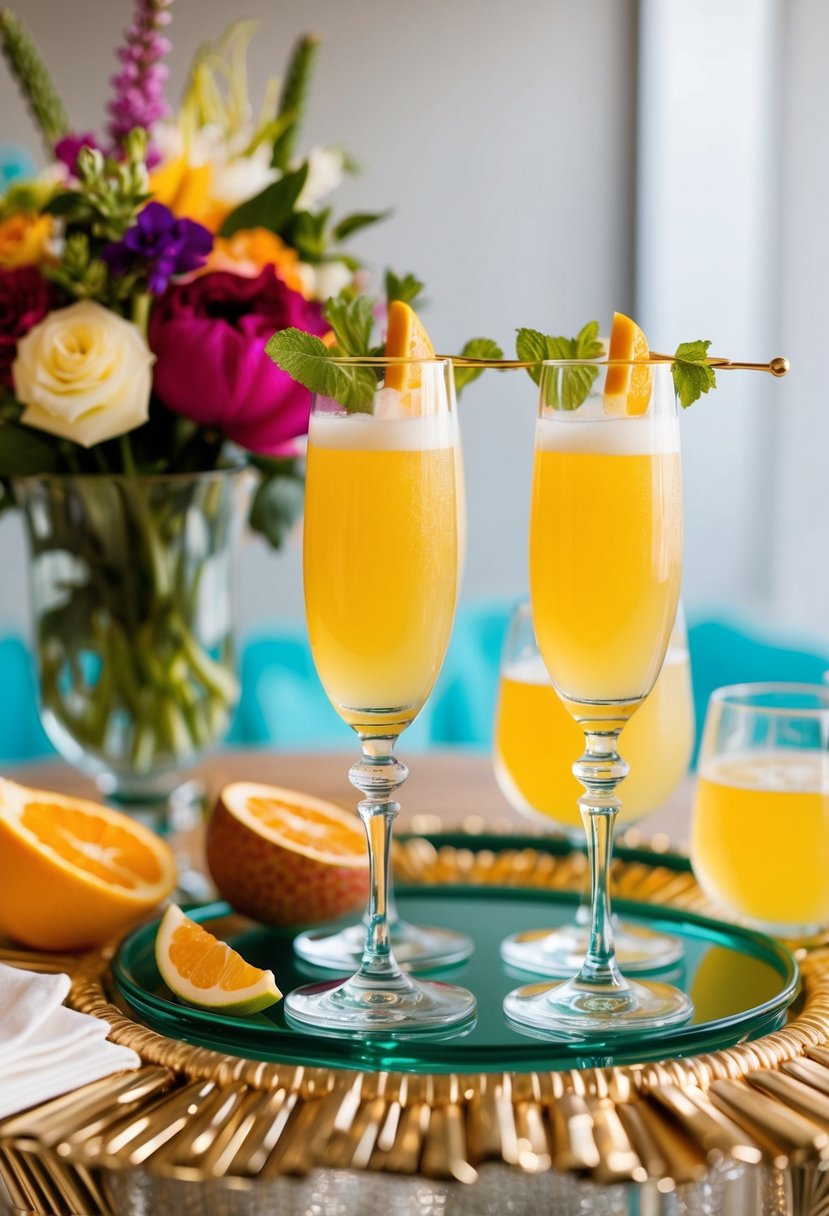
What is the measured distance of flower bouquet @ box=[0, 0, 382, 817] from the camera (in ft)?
3.66

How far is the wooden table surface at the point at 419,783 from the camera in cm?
135

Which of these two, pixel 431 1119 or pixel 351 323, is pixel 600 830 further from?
pixel 351 323

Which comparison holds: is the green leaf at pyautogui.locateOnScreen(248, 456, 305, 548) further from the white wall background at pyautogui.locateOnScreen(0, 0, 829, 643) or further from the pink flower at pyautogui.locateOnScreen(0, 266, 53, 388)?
the white wall background at pyautogui.locateOnScreen(0, 0, 829, 643)

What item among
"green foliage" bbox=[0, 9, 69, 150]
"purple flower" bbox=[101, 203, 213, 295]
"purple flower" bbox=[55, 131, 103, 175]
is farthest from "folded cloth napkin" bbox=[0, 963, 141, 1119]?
"green foliage" bbox=[0, 9, 69, 150]

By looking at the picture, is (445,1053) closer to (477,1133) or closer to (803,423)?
(477,1133)

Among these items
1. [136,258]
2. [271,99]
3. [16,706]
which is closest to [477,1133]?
[136,258]

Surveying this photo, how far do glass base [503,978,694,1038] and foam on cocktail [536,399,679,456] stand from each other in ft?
1.03

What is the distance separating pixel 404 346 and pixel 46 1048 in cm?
43

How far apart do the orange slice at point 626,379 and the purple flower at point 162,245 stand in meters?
0.43

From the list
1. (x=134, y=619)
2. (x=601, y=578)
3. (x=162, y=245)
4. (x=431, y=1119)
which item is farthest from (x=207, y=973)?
(x=162, y=245)

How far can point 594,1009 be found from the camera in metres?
0.84

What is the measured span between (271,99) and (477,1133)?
3.44 feet

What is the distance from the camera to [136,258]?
1.14 meters

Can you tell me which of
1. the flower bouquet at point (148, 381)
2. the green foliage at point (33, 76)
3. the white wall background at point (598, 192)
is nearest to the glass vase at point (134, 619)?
the flower bouquet at point (148, 381)
